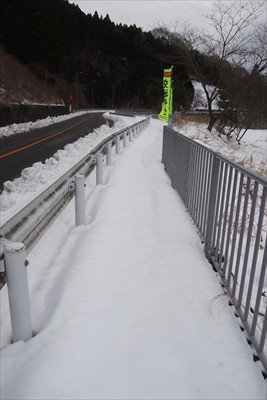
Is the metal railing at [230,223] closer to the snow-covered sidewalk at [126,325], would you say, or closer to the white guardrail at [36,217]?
the snow-covered sidewalk at [126,325]

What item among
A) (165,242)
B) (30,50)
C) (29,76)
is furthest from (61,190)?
(30,50)

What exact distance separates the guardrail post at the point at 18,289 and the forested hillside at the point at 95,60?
7110 cm

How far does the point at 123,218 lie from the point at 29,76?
64.0 metres

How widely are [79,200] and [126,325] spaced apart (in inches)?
107

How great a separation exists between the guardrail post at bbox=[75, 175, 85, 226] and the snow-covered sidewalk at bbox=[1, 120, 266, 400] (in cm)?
21

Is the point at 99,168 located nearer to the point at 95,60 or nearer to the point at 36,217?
the point at 36,217

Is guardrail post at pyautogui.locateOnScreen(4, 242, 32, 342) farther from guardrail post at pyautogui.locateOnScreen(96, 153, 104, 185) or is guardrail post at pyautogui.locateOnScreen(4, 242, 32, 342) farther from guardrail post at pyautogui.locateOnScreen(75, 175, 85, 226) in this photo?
guardrail post at pyautogui.locateOnScreen(96, 153, 104, 185)

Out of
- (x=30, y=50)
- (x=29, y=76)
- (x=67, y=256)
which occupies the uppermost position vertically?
(x=30, y=50)

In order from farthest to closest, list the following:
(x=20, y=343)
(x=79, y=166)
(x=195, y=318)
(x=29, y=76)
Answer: (x=29, y=76), (x=79, y=166), (x=195, y=318), (x=20, y=343)

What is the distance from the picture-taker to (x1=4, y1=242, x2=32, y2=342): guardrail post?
266 cm

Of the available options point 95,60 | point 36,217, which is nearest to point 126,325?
point 36,217

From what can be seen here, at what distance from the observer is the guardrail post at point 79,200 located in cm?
546

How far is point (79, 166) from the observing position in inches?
291

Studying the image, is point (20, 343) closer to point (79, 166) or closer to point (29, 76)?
point (79, 166)
